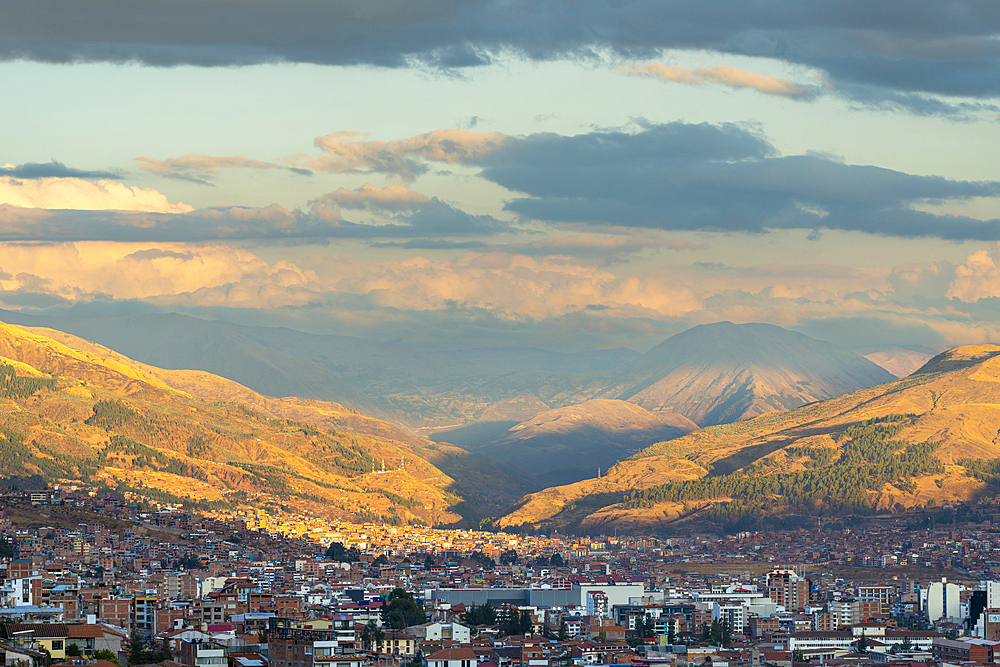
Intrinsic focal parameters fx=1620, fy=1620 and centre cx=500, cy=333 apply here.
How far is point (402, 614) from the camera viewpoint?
185000mm

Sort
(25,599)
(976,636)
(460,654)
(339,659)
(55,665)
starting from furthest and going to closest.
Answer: (976,636) < (460,654) < (25,599) < (339,659) < (55,665)

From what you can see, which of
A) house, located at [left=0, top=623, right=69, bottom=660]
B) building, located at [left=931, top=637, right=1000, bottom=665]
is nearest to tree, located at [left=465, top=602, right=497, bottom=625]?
building, located at [left=931, top=637, right=1000, bottom=665]

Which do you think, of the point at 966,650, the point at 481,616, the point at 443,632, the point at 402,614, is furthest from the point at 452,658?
the point at 966,650

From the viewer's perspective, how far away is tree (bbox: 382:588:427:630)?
593 ft

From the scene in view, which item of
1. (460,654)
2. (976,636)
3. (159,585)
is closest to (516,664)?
(460,654)

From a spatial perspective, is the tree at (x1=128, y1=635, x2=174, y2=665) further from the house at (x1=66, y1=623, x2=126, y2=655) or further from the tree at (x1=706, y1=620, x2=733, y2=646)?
the tree at (x1=706, y1=620, x2=733, y2=646)

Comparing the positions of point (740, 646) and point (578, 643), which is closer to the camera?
point (578, 643)

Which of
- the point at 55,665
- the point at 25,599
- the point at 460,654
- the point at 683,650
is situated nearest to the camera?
the point at 55,665

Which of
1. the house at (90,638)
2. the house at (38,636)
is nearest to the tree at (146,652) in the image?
the house at (90,638)

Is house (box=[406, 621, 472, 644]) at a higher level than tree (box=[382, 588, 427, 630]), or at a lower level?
lower

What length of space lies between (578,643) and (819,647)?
30.9 metres

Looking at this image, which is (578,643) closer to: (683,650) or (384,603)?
(683,650)

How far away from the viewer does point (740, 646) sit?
573 ft

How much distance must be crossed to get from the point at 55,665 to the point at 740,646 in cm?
9712
